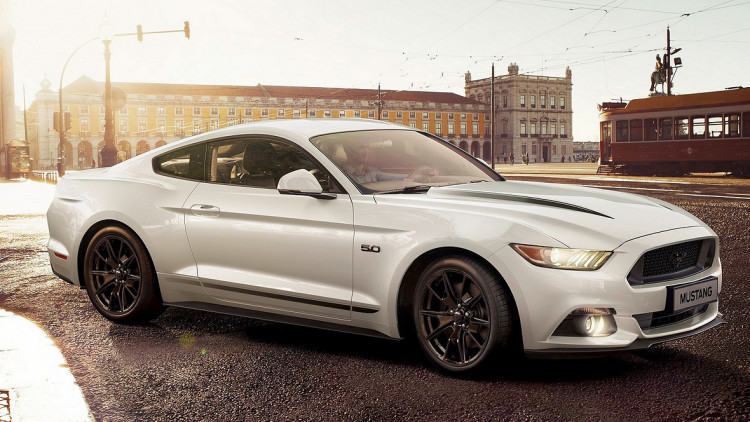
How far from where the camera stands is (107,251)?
520 cm

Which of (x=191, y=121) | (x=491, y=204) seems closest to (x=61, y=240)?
(x=491, y=204)

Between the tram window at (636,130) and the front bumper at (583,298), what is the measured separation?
29.9m

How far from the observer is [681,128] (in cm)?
2947

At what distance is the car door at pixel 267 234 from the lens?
412 cm

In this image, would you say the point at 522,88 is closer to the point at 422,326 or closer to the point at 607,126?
the point at 607,126

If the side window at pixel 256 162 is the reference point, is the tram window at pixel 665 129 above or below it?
above

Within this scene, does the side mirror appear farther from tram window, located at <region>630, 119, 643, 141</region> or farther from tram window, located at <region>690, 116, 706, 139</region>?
tram window, located at <region>630, 119, 643, 141</region>

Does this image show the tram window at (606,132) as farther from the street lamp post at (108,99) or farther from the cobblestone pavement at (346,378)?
the cobblestone pavement at (346,378)

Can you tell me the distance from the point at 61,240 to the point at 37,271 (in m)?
2.30

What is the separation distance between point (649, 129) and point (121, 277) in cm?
2942

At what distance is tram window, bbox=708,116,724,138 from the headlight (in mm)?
27610

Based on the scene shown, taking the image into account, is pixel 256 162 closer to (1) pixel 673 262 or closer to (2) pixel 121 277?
(2) pixel 121 277

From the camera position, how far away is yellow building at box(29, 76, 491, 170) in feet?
327

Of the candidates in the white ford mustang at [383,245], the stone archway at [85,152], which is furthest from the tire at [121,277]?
the stone archway at [85,152]
